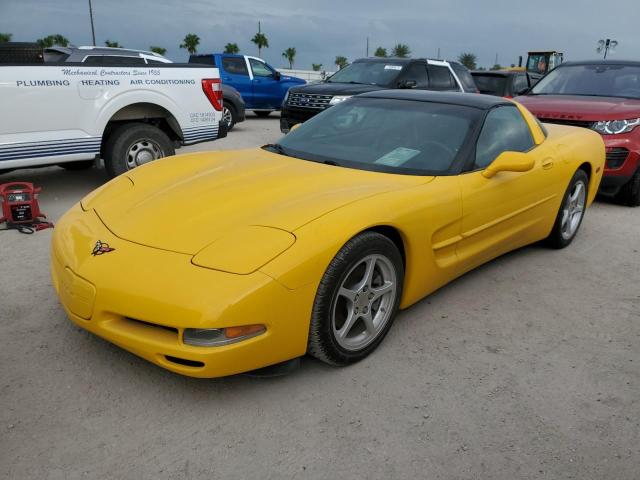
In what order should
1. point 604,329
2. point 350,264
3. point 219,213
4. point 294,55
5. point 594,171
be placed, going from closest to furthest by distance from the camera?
point 350,264 → point 219,213 → point 604,329 → point 594,171 → point 294,55

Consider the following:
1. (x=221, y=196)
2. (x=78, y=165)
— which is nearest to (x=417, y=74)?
(x=78, y=165)

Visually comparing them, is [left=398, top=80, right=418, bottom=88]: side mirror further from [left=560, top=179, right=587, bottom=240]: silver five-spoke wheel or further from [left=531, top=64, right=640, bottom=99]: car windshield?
[left=560, top=179, right=587, bottom=240]: silver five-spoke wheel

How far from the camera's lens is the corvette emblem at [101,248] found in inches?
Answer: 99.6

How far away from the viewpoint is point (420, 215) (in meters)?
2.93

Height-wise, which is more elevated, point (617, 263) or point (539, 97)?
point (539, 97)

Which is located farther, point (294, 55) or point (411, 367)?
point (294, 55)

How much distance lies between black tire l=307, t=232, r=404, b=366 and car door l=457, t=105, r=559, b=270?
80cm

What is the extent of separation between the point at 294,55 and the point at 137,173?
8227 centimetres

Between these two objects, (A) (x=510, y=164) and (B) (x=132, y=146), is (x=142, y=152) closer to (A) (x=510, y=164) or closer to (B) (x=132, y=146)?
(B) (x=132, y=146)

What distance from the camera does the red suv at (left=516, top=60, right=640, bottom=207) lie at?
609 cm

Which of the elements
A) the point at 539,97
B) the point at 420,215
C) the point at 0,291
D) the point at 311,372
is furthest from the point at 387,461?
the point at 539,97

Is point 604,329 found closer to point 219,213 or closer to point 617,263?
point 617,263

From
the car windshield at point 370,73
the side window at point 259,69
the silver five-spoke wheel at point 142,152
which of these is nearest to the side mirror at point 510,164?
the silver five-spoke wheel at point 142,152

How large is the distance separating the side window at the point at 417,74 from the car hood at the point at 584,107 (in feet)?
9.69
